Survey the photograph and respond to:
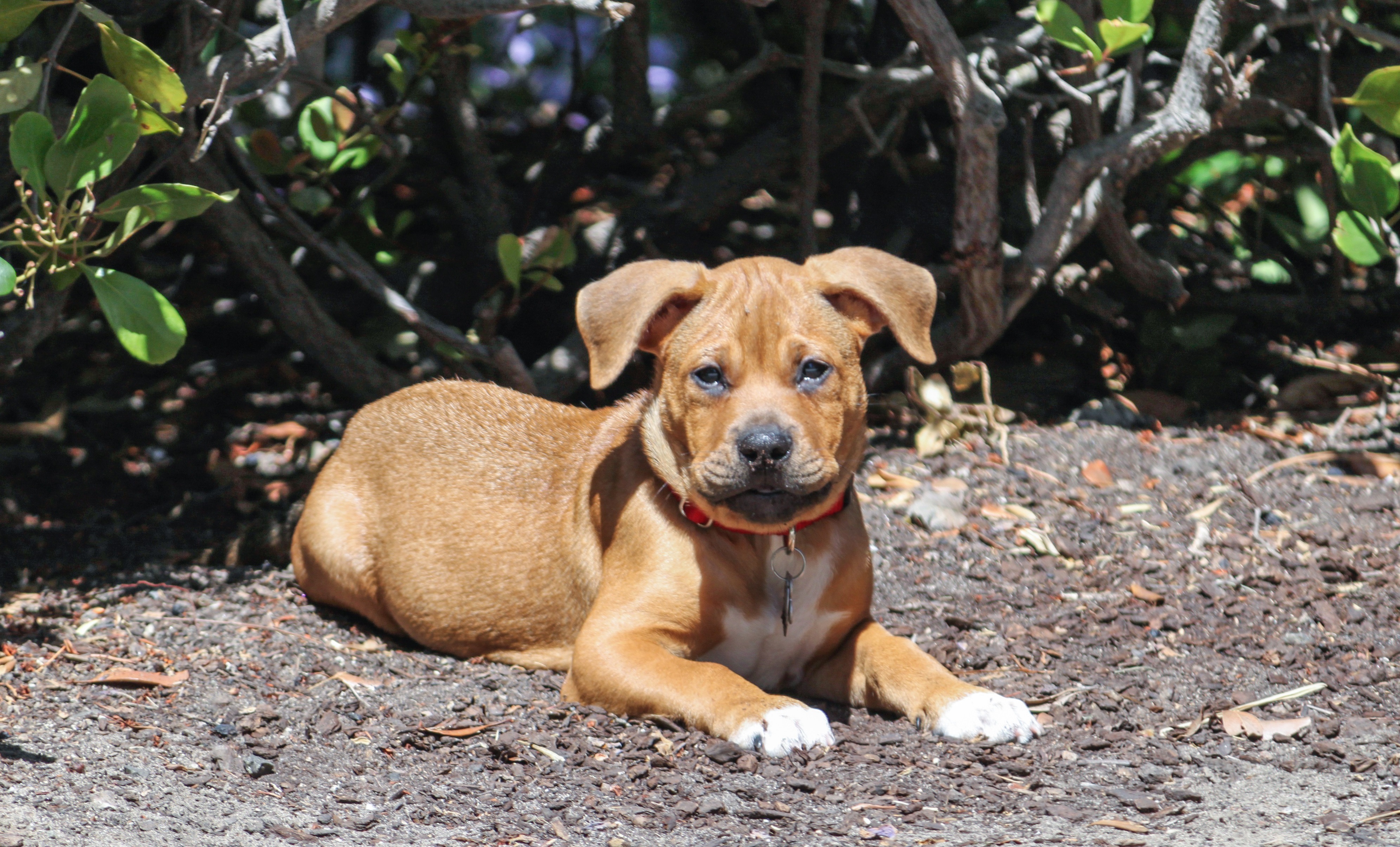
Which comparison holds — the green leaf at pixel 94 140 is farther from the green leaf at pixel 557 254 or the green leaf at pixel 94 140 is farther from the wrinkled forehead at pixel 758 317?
the green leaf at pixel 557 254

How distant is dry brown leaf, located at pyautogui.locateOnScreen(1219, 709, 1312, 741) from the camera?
12.6 feet

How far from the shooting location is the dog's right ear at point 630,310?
13.8 ft

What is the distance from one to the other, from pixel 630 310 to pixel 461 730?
1.44 meters

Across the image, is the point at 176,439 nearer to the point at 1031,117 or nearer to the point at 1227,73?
the point at 1031,117

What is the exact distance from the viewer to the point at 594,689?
4.17 meters

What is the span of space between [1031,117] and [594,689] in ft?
12.7

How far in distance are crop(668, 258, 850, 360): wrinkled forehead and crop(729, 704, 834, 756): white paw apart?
1.11 meters

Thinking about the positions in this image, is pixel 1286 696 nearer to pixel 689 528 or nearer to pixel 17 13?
pixel 689 528

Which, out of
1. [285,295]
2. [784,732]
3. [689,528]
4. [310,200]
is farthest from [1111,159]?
[285,295]

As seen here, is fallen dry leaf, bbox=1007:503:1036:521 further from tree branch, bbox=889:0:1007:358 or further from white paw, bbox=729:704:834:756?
white paw, bbox=729:704:834:756

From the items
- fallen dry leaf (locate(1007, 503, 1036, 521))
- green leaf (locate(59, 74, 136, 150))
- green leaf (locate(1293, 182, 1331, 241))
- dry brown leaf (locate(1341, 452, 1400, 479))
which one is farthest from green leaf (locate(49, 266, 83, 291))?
green leaf (locate(1293, 182, 1331, 241))

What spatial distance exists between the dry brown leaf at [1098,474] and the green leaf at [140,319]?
4056 millimetres

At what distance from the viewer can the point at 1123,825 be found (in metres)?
3.31

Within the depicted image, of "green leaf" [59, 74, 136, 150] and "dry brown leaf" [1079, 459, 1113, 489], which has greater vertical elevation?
"green leaf" [59, 74, 136, 150]
